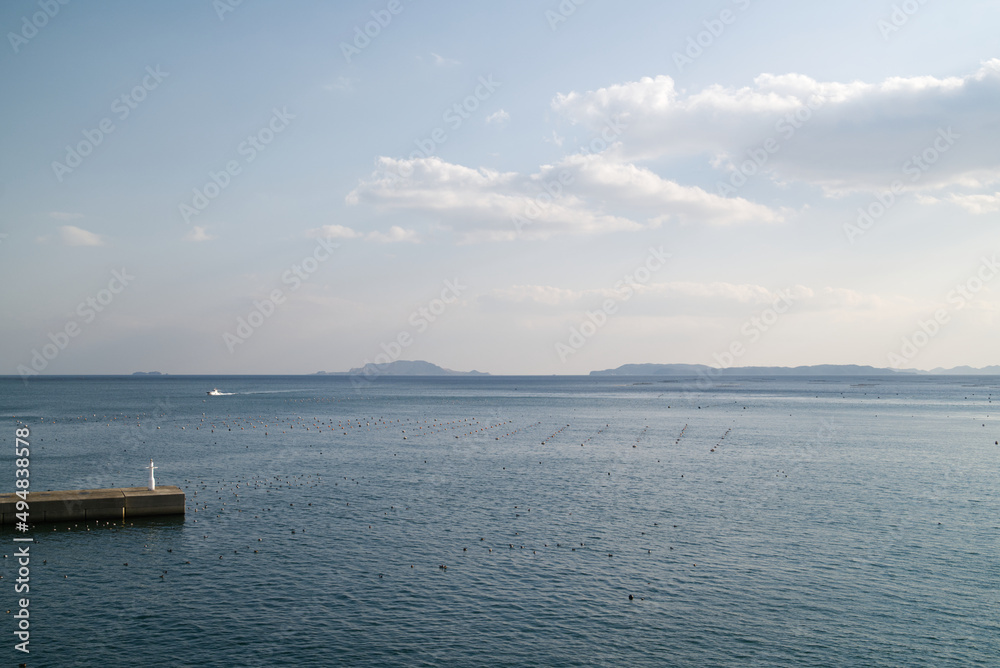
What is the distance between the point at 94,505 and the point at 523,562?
3077 cm

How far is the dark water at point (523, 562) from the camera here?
29.2 metres

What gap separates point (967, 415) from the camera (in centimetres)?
15375

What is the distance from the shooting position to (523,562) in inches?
1597

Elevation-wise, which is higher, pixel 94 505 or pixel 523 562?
pixel 94 505

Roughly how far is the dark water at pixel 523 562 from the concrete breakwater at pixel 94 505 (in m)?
2.08

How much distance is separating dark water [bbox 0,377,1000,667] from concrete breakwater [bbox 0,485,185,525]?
6.83ft

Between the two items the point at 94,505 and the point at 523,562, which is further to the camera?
the point at 94,505

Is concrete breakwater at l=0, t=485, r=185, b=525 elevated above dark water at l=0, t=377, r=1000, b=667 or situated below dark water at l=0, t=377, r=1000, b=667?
above

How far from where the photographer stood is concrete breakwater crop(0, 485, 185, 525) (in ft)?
151

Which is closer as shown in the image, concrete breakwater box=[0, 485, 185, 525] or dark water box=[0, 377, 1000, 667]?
dark water box=[0, 377, 1000, 667]

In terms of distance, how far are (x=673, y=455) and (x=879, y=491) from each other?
28.5m

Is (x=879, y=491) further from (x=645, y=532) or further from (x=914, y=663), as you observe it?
(x=914, y=663)

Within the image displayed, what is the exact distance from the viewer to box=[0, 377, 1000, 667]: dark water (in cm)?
2925

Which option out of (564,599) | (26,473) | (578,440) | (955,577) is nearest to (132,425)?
(26,473)
